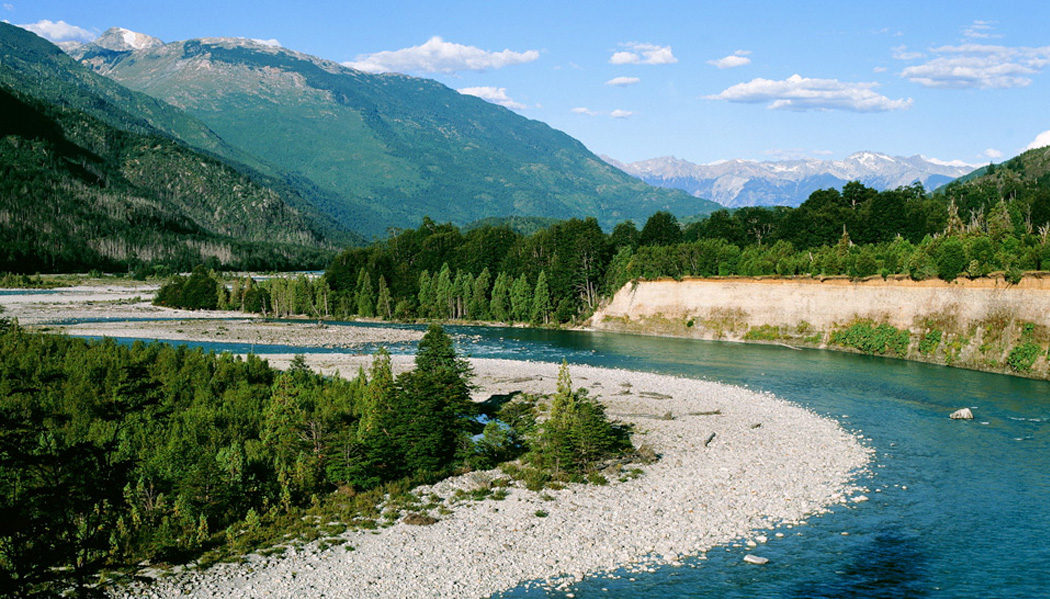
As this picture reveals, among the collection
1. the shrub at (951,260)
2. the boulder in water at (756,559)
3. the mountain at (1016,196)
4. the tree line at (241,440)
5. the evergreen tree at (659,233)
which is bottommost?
the boulder in water at (756,559)

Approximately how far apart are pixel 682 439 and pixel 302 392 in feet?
73.6

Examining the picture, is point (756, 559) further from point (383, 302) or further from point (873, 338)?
point (383, 302)

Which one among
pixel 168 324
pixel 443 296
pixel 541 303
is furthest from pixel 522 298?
pixel 168 324

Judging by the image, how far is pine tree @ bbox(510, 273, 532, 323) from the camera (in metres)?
117

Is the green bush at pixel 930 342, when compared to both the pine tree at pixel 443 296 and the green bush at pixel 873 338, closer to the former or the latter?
the green bush at pixel 873 338

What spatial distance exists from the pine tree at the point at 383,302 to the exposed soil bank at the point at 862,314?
37666 millimetres

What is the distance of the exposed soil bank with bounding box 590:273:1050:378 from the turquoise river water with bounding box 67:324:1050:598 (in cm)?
527

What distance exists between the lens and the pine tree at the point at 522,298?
117 meters

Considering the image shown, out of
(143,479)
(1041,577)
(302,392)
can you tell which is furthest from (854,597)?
(302,392)

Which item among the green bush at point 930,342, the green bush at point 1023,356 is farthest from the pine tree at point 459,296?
the green bush at point 1023,356

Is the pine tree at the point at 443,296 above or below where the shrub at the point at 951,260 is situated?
below

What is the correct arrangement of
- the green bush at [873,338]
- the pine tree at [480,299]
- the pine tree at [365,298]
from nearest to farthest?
the green bush at [873,338], the pine tree at [480,299], the pine tree at [365,298]

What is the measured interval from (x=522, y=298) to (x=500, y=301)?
4219mm

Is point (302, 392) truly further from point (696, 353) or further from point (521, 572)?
point (696, 353)
